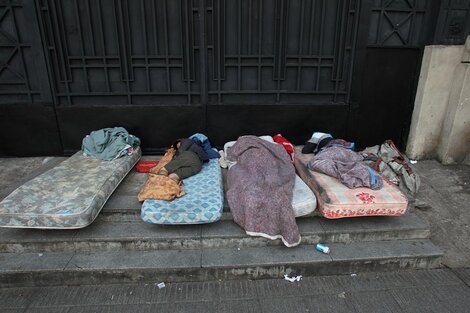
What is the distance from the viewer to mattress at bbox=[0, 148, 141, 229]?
8.91 feet

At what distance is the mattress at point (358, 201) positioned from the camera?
9.80 feet

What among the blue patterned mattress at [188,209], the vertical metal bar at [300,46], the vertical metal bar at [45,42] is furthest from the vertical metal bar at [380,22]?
the vertical metal bar at [45,42]

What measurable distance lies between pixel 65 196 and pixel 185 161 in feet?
4.38

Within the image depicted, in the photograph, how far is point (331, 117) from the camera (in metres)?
4.79

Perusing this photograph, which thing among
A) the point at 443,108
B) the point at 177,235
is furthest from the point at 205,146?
the point at 443,108

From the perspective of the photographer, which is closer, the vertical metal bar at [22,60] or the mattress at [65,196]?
the mattress at [65,196]

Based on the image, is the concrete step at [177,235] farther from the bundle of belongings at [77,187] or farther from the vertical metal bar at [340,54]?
the vertical metal bar at [340,54]

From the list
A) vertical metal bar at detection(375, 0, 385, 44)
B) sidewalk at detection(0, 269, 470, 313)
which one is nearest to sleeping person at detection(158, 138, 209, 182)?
sidewalk at detection(0, 269, 470, 313)

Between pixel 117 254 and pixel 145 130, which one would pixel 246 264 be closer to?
pixel 117 254

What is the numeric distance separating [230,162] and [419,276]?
2404 mm

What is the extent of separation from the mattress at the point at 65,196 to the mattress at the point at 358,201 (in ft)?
7.66

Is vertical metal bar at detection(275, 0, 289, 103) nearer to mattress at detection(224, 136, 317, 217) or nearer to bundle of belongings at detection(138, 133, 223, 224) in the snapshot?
bundle of belongings at detection(138, 133, 223, 224)

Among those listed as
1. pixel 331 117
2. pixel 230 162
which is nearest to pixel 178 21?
pixel 230 162

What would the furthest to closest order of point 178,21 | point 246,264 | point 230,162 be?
1. point 178,21
2. point 230,162
3. point 246,264
